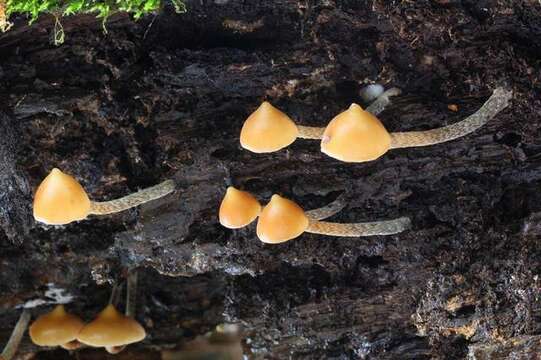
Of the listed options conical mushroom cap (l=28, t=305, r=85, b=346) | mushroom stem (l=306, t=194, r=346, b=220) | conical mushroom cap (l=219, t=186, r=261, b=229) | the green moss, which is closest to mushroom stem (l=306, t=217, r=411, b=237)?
mushroom stem (l=306, t=194, r=346, b=220)

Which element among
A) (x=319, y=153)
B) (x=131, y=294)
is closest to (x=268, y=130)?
(x=319, y=153)

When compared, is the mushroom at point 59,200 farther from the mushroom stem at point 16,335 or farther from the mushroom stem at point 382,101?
the mushroom stem at point 16,335

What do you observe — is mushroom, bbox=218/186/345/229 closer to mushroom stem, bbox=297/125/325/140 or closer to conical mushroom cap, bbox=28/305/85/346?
mushroom stem, bbox=297/125/325/140

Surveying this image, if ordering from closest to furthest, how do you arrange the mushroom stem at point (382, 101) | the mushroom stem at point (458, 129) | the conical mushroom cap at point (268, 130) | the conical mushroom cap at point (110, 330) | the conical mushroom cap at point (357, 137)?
the conical mushroom cap at point (357, 137), the conical mushroom cap at point (268, 130), the mushroom stem at point (458, 129), the mushroom stem at point (382, 101), the conical mushroom cap at point (110, 330)

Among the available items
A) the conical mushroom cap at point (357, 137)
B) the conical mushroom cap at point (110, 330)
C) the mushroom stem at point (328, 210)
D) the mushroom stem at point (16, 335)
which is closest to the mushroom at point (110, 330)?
the conical mushroom cap at point (110, 330)

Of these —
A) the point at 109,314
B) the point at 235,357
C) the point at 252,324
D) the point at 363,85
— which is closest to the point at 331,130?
the point at 363,85

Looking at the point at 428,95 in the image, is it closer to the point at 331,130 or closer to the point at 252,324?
the point at 331,130
